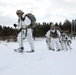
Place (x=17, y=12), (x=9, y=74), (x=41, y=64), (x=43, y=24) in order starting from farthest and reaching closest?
(x=43, y=24)
(x=17, y=12)
(x=41, y=64)
(x=9, y=74)

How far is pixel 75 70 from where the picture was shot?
689cm

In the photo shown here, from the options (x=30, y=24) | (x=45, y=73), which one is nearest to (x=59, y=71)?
(x=45, y=73)

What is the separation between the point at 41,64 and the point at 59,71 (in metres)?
1.06

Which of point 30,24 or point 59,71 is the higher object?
point 30,24

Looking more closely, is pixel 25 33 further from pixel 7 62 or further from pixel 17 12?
pixel 7 62

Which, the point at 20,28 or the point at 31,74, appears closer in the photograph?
the point at 31,74

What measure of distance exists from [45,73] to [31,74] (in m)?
0.27

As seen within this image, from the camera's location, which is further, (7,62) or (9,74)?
(7,62)

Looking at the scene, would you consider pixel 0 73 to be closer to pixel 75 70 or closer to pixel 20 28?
pixel 75 70

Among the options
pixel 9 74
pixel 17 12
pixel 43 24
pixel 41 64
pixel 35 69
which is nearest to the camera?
pixel 9 74

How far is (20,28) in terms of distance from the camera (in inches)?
459

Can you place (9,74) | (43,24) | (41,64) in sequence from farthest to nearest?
(43,24) < (41,64) < (9,74)

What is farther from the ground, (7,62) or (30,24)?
(30,24)

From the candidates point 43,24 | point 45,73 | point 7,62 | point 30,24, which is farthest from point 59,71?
point 43,24
